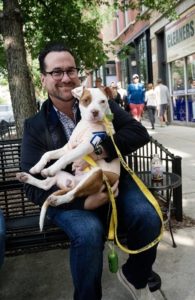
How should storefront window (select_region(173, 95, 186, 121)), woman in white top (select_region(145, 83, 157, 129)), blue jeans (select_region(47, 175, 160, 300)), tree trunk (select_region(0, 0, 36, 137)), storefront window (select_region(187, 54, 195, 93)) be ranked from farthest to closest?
1. storefront window (select_region(173, 95, 186, 121))
2. woman in white top (select_region(145, 83, 157, 129))
3. storefront window (select_region(187, 54, 195, 93))
4. tree trunk (select_region(0, 0, 36, 137))
5. blue jeans (select_region(47, 175, 160, 300))

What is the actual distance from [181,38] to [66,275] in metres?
13.4

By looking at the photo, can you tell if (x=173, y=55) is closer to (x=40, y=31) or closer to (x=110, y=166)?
(x=40, y=31)

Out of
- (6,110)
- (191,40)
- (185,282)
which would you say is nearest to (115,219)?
(185,282)

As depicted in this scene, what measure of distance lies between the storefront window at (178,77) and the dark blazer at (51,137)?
13090 mm

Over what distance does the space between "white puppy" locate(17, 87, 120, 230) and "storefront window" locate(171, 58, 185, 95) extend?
13.4 m

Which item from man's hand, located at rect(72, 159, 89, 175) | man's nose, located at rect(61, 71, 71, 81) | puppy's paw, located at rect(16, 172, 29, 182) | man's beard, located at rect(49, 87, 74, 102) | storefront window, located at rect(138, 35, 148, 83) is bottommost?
puppy's paw, located at rect(16, 172, 29, 182)

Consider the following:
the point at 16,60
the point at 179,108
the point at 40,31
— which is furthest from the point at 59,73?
the point at 179,108

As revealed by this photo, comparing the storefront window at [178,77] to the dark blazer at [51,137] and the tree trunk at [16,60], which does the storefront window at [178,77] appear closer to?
the tree trunk at [16,60]

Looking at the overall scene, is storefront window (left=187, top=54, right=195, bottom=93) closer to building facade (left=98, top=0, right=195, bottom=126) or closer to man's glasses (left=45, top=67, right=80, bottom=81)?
building facade (left=98, top=0, right=195, bottom=126)

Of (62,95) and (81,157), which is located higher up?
(62,95)

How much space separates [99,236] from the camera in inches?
101

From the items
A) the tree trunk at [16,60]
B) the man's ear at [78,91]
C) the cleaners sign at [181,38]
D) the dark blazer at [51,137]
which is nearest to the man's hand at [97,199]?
the dark blazer at [51,137]

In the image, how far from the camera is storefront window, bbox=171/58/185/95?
1579 cm

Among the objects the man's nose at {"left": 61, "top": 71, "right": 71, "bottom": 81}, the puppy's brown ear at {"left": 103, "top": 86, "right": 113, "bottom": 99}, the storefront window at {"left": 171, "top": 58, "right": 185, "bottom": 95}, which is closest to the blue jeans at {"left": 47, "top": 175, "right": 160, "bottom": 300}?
the puppy's brown ear at {"left": 103, "top": 86, "right": 113, "bottom": 99}
